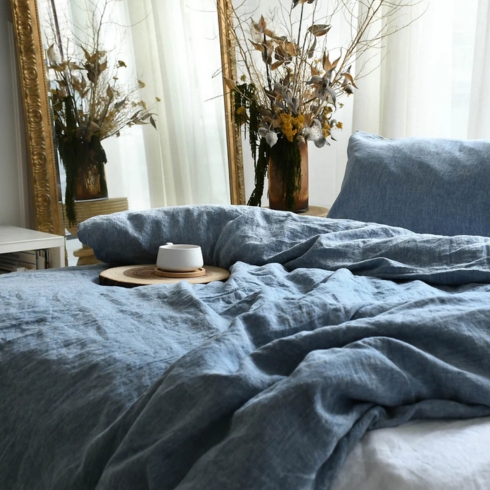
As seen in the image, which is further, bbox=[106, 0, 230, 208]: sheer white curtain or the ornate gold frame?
bbox=[106, 0, 230, 208]: sheer white curtain

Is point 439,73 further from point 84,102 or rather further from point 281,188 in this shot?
point 84,102

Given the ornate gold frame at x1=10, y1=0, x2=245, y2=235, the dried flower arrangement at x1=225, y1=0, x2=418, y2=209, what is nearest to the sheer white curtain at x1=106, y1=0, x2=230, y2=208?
the dried flower arrangement at x1=225, y1=0, x2=418, y2=209

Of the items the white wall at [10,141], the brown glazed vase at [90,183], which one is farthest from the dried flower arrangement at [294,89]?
the white wall at [10,141]

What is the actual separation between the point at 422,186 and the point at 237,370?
4.75 feet

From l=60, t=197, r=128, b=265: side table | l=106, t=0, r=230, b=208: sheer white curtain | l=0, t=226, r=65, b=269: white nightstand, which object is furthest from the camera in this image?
l=106, t=0, r=230, b=208: sheer white curtain

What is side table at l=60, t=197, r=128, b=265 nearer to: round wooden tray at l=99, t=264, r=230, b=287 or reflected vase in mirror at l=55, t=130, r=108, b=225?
reflected vase in mirror at l=55, t=130, r=108, b=225

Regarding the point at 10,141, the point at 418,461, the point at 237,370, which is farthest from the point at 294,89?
the point at 418,461

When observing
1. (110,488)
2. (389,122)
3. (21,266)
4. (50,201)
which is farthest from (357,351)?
(389,122)

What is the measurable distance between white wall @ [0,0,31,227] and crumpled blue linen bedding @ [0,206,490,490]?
1463mm

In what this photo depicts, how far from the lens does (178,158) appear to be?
309 cm

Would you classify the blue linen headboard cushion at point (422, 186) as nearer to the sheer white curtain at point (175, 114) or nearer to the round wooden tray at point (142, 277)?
the round wooden tray at point (142, 277)

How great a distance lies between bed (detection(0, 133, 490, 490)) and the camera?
743mm

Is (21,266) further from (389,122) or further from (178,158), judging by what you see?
(389,122)

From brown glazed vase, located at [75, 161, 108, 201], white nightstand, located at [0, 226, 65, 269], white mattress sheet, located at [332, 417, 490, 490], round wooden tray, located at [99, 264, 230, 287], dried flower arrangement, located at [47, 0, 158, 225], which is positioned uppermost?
dried flower arrangement, located at [47, 0, 158, 225]
